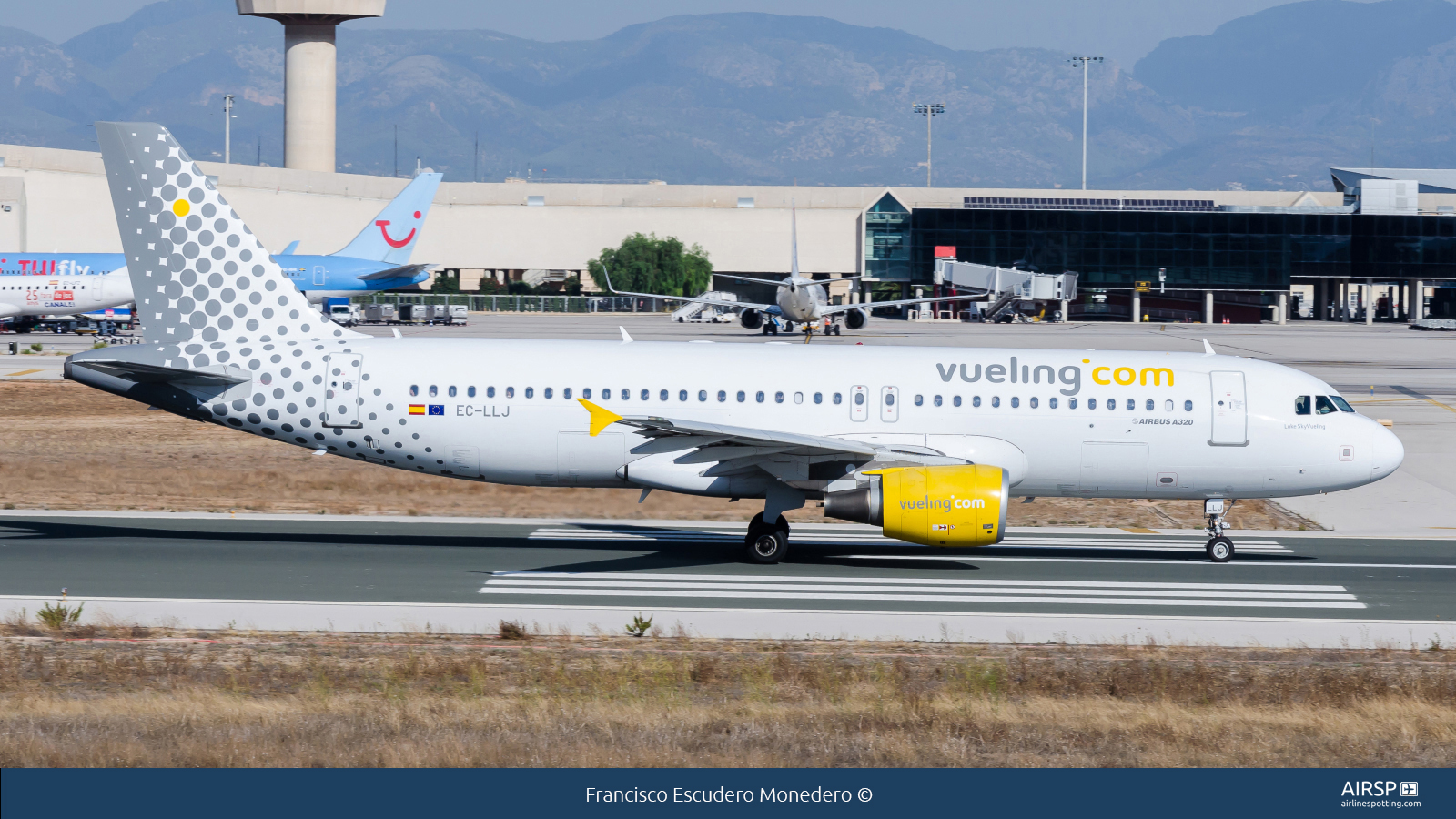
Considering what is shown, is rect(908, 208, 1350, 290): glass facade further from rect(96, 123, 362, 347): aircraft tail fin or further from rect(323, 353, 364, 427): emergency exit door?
rect(323, 353, 364, 427): emergency exit door

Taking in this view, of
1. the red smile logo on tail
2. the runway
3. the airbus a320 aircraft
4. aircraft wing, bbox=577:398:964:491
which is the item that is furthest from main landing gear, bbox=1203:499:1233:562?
the red smile logo on tail

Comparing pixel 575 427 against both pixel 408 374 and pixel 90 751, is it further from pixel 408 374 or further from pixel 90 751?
pixel 90 751

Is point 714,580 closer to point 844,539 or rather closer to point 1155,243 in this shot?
point 844,539

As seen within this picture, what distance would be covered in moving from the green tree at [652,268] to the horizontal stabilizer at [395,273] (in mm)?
84120

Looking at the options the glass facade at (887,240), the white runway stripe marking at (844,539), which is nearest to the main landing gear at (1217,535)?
the white runway stripe marking at (844,539)

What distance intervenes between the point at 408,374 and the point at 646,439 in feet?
14.6

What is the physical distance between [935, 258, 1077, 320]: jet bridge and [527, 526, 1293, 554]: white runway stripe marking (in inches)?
4448

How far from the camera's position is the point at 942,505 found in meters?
22.9

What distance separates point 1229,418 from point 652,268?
15984 cm

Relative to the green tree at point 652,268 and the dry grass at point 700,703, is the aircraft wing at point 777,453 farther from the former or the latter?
the green tree at point 652,268

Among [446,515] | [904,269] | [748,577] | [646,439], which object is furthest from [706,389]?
[904,269]

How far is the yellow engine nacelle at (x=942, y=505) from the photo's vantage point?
2295 centimetres

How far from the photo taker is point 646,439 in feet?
81.3

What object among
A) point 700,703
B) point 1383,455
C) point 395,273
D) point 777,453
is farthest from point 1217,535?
point 395,273
